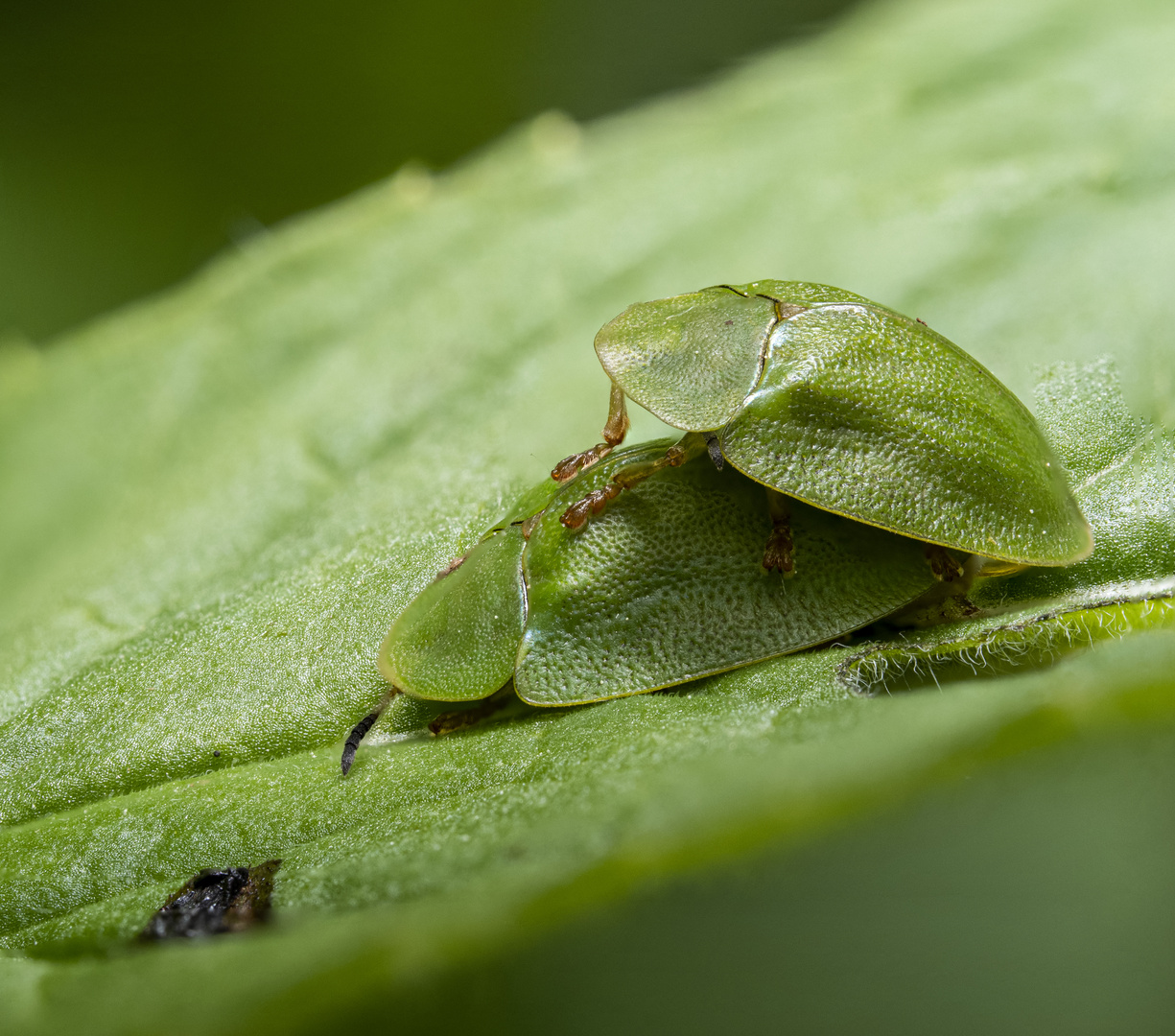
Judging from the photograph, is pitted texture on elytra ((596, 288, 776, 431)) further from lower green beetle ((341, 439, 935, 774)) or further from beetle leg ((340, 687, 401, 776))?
beetle leg ((340, 687, 401, 776))

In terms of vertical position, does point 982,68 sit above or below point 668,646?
above

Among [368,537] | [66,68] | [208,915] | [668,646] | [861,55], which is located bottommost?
[668,646]

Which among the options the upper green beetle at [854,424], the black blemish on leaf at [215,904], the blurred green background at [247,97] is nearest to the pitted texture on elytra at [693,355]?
the upper green beetle at [854,424]

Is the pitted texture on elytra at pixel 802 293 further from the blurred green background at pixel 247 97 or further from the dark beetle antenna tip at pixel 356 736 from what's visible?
the blurred green background at pixel 247 97

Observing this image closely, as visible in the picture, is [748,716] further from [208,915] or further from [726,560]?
[208,915]

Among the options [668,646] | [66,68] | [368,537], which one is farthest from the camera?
[66,68]

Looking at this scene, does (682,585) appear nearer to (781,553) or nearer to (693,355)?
(781,553)

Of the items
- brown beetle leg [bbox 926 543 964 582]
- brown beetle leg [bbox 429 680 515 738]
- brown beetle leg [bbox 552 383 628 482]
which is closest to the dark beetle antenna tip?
brown beetle leg [bbox 429 680 515 738]


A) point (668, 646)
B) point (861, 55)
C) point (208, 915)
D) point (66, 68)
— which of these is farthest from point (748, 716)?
point (66, 68)
